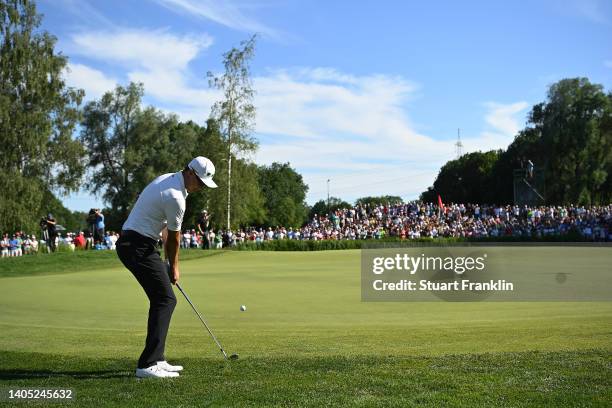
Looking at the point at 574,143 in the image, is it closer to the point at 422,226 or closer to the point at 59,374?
the point at 422,226

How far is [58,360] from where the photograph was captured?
24.7ft

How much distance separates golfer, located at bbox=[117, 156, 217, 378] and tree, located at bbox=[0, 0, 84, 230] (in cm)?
4040

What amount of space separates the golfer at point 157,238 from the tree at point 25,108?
4040cm

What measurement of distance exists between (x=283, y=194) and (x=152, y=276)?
120 meters

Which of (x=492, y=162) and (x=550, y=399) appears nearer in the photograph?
(x=550, y=399)

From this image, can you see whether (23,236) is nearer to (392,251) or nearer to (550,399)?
(392,251)

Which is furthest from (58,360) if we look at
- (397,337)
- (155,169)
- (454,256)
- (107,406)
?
(155,169)

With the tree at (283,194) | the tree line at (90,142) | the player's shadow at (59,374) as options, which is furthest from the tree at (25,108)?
the tree at (283,194)

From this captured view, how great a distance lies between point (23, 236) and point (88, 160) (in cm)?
2819

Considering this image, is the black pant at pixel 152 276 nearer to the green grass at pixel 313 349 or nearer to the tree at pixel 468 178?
the green grass at pixel 313 349

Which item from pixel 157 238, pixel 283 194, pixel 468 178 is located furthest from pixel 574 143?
pixel 157 238

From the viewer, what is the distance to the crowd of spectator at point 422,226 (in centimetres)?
4216

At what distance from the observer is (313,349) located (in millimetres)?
8492

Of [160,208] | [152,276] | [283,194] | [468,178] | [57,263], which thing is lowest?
[57,263]
